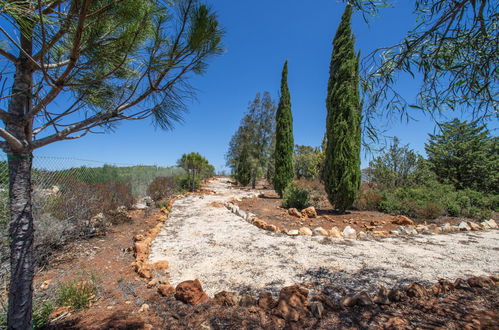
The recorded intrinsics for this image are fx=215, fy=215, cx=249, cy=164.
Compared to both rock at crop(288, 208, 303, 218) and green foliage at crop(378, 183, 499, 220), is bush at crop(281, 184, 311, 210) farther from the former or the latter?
green foliage at crop(378, 183, 499, 220)

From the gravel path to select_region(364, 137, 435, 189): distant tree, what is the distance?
190 inches

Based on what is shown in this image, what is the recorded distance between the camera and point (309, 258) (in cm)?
315

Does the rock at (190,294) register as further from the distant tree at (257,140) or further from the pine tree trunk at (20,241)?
the distant tree at (257,140)

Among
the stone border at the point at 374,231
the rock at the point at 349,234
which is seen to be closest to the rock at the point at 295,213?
the stone border at the point at 374,231

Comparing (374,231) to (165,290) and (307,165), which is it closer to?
(165,290)

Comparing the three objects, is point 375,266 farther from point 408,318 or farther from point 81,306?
point 81,306

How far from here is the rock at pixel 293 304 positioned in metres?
1.76

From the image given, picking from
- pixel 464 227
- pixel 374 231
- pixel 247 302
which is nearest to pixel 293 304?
pixel 247 302

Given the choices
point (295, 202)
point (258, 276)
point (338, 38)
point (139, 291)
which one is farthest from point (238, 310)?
point (338, 38)

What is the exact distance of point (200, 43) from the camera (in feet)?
5.22

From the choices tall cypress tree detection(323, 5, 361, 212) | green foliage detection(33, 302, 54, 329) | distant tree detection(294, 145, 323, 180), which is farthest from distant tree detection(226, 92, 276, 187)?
green foliage detection(33, 302, 54, 329)

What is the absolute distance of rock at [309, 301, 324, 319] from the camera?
5.85 ft

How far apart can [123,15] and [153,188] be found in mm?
8307

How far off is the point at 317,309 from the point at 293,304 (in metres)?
0.20
